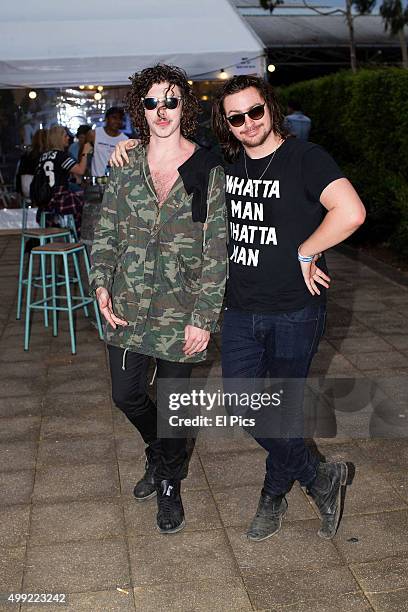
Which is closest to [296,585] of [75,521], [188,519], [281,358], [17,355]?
[188,519]

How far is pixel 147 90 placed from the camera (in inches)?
127

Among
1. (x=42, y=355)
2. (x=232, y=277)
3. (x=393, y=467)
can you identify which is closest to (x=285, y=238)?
(x=232, y=277)

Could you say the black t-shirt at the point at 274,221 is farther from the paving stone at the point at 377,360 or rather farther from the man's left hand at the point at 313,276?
the paving stone at the point at 377,360

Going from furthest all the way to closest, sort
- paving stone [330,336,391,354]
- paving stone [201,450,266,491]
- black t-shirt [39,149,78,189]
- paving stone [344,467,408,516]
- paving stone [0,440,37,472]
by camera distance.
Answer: black t-shirt [39,149,78,189]
paving stone [330,336,391,354]
paving stone [0,440,37,472]
paving stone [201,450,266,491]
paving stone [344,467,408,516]

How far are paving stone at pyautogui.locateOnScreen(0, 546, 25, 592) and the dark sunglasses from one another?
77.2 inches

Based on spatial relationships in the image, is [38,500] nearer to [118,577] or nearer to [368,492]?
[118,577]

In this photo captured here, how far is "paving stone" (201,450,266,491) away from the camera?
13.2 feet

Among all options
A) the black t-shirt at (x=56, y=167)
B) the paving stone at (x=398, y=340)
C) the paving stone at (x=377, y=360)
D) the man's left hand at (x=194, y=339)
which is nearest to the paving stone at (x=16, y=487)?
the man's left hand at (x=194, y=339)

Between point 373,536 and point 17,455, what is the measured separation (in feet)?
6.59

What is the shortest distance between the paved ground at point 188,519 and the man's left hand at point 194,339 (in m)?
0.85

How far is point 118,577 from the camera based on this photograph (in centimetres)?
317

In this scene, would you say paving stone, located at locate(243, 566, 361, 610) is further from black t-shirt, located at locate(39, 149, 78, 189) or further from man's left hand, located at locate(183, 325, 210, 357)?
black t-shirt, located at locate(39, 149, 78, 189)

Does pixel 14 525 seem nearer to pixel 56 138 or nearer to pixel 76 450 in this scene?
pixel 76 450

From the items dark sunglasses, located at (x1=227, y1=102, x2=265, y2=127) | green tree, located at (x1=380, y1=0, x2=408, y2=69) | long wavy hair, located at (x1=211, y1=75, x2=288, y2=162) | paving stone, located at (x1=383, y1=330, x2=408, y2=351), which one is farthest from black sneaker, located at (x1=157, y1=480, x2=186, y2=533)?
green tree, located at (x1=380, y1=0, x2=408, y2=69)
